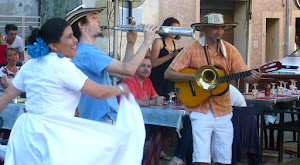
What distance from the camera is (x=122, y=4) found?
7.73 meters

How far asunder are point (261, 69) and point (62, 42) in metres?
2.26

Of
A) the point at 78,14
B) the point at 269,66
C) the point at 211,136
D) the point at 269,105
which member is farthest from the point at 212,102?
the point at 269,105

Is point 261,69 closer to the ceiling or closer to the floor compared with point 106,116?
closer to the ceiling

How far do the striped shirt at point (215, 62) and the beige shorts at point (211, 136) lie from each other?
0.06 meters

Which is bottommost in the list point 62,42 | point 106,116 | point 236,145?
point 236,145

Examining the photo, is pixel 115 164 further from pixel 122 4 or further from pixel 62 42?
pixel 122 4

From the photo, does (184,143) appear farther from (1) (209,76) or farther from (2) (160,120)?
(1) (209,76)

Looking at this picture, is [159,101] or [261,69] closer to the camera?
[261,69]

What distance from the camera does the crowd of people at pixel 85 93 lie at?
365cm

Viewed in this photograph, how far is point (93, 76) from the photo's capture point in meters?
4.31

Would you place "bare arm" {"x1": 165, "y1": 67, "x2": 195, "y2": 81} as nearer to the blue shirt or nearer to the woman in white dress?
the blue shirt

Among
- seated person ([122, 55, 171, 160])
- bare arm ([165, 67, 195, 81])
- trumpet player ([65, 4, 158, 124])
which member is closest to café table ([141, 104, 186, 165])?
seated person ([122, 55, 171, 160])

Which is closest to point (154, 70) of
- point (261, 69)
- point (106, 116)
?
point (261, 69)

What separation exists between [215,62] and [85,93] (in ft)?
7.07
